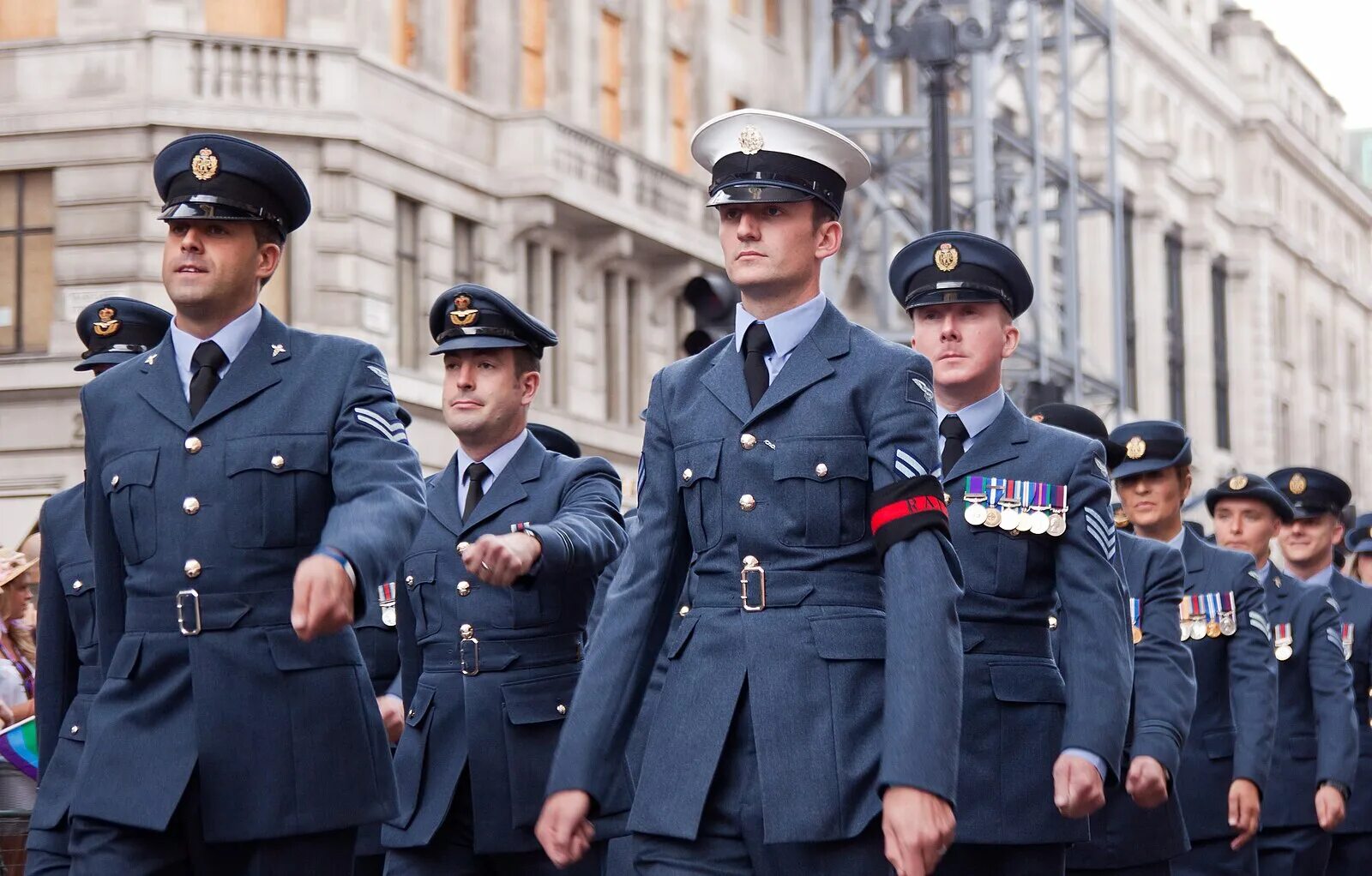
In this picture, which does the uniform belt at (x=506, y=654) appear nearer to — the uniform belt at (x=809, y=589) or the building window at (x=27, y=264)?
the uniform belt at (x=809, y=589)

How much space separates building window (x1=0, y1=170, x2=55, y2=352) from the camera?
92.0 ft

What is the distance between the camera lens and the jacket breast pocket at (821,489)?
6.26 m

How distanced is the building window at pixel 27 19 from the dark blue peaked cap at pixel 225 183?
73.1ft

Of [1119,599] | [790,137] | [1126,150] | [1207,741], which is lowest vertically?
[1207,741]

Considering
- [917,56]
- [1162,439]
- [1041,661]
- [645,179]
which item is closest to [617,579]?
[1041,661]

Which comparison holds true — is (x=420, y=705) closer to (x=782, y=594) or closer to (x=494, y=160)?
(x=782, y=594)

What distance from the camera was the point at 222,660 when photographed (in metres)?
6.44

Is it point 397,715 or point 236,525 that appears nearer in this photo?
point 236,525

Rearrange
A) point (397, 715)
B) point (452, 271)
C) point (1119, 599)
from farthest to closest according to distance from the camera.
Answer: point (452, 271) → point (397, 715) → point (1119, 599)

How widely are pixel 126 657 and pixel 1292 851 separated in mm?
8291

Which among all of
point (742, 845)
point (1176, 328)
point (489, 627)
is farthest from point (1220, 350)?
point (742, 845)

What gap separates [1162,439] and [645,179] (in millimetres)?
24807

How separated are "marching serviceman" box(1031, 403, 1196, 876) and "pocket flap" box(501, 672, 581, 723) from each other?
6.03 feet

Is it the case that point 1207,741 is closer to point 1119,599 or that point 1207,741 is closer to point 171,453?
point 1119,599
